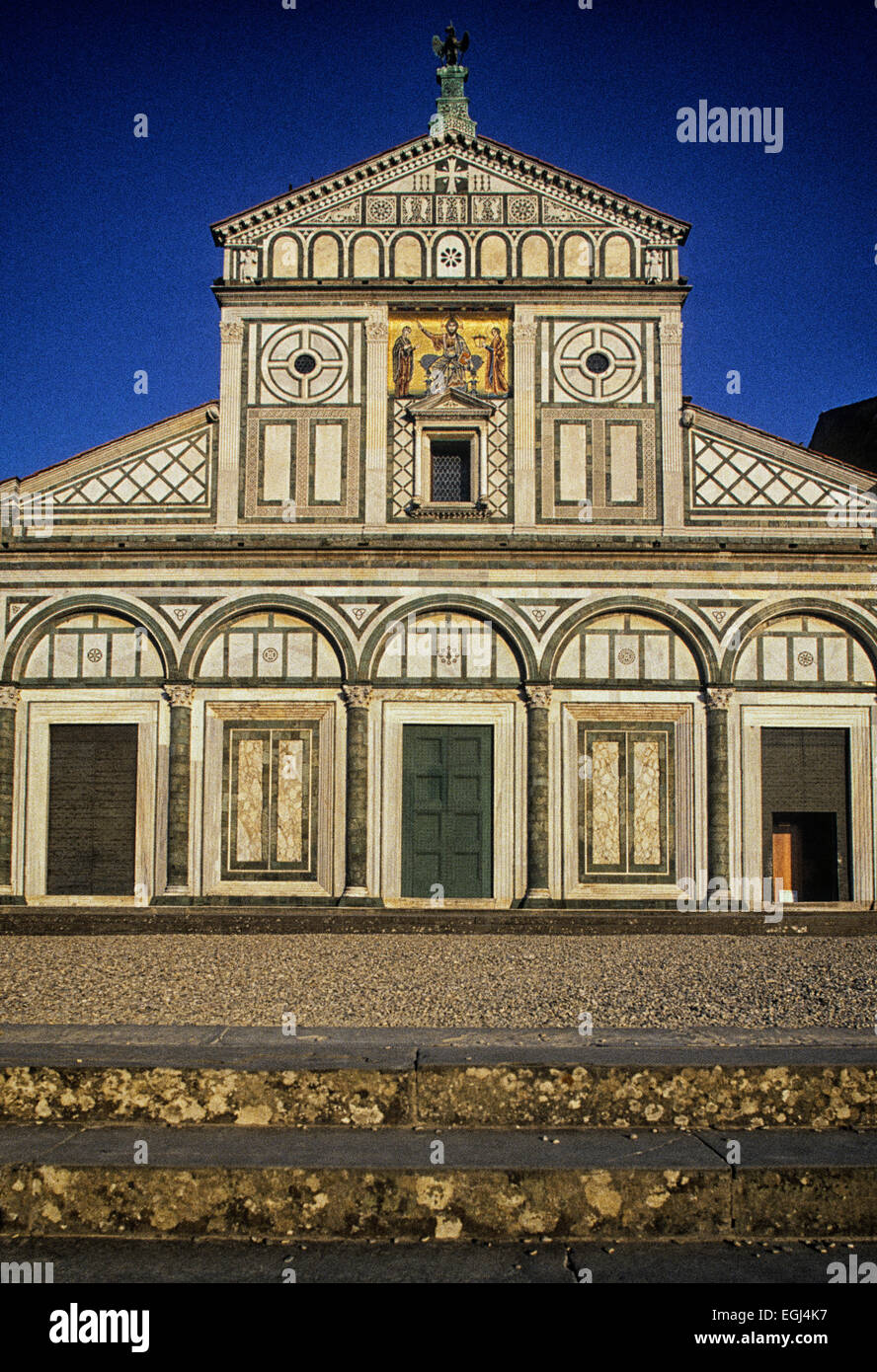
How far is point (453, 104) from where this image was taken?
840 inches

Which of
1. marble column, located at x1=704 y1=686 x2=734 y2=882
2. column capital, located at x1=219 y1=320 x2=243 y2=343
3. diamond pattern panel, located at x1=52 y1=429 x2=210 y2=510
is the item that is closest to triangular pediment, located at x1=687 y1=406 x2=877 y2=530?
marble column, located at x1=704 y1=686 x2=734 y2=882

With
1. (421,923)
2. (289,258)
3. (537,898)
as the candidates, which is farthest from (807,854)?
(289,258)

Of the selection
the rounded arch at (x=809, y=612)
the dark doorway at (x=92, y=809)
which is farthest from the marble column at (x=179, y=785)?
the rounded arch at (x=809, y=612)

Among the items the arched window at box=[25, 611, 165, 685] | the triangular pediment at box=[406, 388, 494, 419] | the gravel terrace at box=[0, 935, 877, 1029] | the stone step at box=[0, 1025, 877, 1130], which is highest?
the triangular pediment at box=[406, 388, 494, 419]

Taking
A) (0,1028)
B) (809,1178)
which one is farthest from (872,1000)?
(0,1028)

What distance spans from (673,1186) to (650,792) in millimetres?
15337

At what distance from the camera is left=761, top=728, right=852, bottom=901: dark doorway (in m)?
19.0

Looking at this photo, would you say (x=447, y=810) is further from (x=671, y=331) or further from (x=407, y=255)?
(x=407, y=255)

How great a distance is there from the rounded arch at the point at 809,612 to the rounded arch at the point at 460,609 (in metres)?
3.41

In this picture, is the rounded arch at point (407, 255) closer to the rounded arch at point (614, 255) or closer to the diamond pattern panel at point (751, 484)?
the rounded arch at point (614, 255)

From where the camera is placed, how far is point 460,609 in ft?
62.7

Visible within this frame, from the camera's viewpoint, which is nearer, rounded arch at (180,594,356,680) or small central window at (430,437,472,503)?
rounded arch at (180,594,356,680)

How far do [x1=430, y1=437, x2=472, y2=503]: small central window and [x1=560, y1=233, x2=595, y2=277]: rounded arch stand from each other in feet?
11.8

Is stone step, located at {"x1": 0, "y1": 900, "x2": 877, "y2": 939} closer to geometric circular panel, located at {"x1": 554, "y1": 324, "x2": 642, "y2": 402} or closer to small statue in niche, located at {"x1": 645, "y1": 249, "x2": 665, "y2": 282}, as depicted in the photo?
geometric circular panel, located at {"x1": 554, "y1": 324, "x2": 642, "y2": 402}
